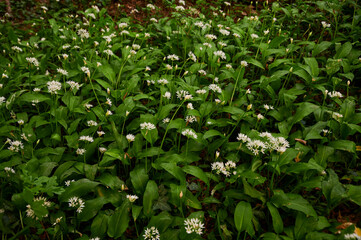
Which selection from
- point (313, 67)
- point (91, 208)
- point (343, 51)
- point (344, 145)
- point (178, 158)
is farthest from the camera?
point (343, 51)

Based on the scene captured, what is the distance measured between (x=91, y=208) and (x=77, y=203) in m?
0.13

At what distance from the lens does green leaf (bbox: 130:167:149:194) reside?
87.7 inches

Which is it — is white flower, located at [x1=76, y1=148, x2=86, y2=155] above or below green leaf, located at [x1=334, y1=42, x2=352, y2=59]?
below

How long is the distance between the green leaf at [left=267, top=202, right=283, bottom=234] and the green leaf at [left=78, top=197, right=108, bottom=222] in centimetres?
144

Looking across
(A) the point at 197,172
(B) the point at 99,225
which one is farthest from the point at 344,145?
(B) the point at 99,225

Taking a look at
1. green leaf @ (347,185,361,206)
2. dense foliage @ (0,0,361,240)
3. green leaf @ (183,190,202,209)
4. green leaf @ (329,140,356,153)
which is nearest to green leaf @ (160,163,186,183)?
dense foliage @ (0,0,361,240)

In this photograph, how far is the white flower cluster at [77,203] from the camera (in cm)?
199

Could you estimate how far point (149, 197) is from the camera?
2.12 meters

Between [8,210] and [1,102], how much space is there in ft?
4.55

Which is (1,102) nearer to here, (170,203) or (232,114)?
(170,203)

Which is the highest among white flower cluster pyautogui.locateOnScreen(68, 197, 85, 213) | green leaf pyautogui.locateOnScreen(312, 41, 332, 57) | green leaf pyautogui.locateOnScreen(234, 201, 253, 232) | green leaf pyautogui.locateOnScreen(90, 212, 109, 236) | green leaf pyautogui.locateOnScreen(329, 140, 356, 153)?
green leaf pyautogui.locateOnScreen(312, 41, 332, 57)

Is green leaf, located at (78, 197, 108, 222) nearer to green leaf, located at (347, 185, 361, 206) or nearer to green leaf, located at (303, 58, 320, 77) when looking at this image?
green leaf, located at (347, 185, 361, 206)

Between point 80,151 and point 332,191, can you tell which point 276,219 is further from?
point 80,151

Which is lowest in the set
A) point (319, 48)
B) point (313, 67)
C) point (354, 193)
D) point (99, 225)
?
point (99, 225)
